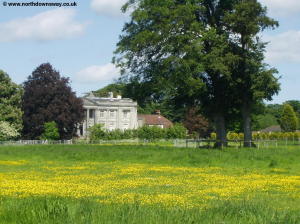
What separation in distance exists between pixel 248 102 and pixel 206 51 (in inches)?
285

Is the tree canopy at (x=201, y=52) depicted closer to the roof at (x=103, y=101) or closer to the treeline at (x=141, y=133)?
the treeline at (x=141, y=133)

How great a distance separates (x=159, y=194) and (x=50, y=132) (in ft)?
271

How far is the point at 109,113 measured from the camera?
5856 inches

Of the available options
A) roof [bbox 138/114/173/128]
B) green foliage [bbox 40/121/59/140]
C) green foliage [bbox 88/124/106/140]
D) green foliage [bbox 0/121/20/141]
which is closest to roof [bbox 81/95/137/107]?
roof [bbox 138/114/173/128]

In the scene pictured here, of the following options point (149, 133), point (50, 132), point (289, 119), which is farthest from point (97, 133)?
point (289, 119)

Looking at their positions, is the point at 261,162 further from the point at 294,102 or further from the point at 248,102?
the point at 294,102

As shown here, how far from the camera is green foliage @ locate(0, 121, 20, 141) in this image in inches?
3725

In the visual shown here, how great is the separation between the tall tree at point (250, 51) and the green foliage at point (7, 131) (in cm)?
4837

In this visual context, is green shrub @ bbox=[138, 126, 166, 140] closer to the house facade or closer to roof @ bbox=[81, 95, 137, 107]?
the house facade

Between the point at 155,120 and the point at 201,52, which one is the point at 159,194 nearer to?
the point at 201,52

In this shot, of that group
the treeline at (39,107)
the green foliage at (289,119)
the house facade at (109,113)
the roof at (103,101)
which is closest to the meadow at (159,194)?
the treeline at (39,107)

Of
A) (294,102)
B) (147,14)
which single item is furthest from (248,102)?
(294,102)

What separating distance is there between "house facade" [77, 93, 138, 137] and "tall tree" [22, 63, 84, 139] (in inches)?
1388

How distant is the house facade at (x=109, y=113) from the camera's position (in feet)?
469
